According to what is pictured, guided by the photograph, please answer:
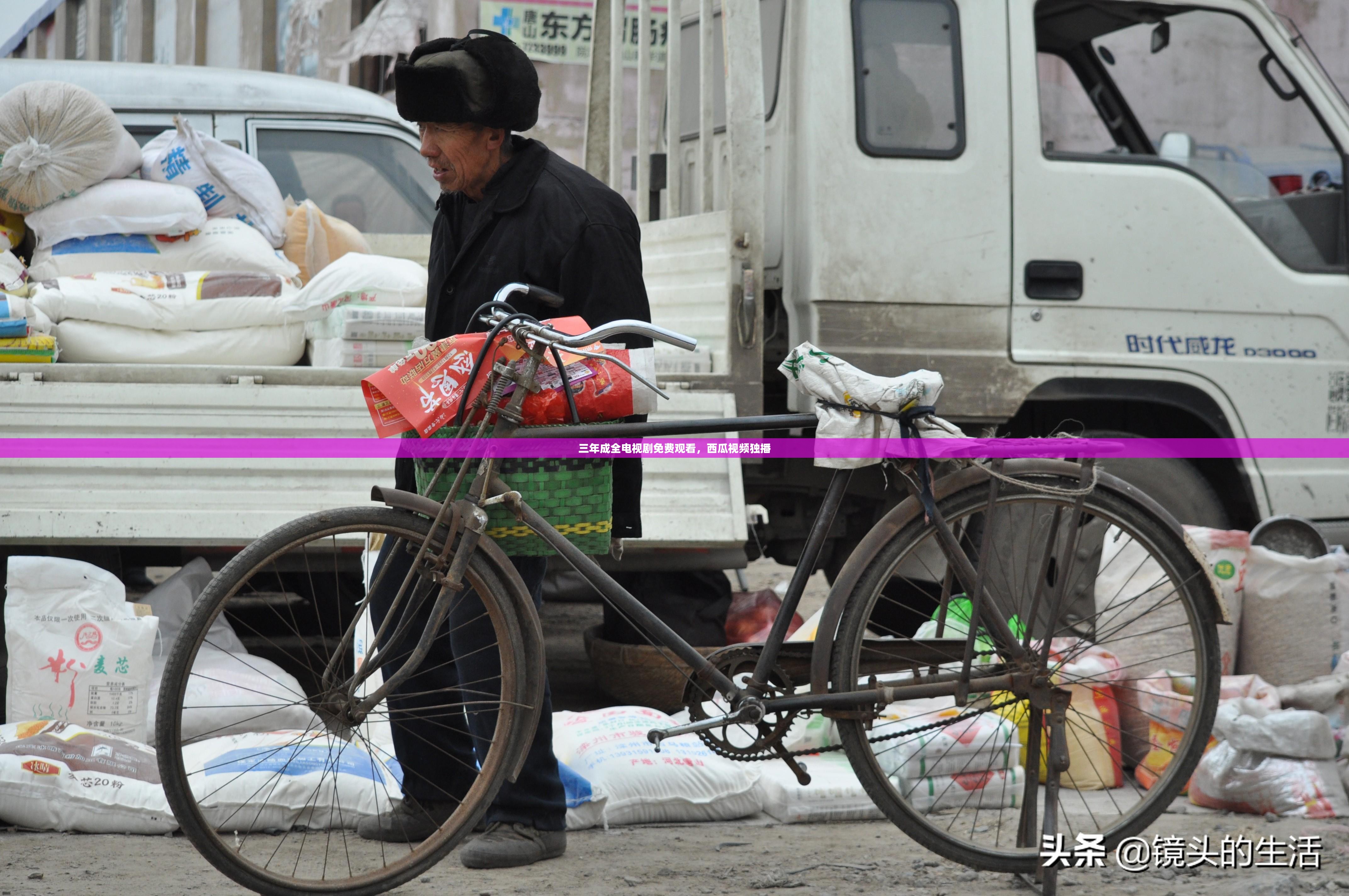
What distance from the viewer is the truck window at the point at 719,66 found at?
4578 mm

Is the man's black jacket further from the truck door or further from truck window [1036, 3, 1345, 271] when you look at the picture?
truck window [1036, 3, 1345, 271]

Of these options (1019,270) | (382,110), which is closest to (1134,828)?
(1019,270)

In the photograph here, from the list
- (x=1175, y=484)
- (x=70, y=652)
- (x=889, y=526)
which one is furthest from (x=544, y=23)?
(x=889, y=526)

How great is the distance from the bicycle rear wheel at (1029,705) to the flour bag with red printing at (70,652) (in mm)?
1940

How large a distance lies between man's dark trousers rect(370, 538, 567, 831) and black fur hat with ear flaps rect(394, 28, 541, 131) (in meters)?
0.91

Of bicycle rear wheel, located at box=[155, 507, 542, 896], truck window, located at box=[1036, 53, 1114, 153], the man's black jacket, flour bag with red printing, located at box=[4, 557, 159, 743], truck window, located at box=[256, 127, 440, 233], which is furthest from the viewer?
truck window, located at box=[256, 127, 440, 233]

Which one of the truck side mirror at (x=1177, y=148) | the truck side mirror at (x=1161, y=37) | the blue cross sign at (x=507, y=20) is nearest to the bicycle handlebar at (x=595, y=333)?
the truck side mirror at (x=1177, y=148)

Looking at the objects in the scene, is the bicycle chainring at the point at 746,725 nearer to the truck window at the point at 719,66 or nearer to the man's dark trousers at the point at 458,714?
the man's dark trousers at the point at 458,714

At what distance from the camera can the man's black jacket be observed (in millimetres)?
2820

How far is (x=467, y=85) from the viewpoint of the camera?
276 cm

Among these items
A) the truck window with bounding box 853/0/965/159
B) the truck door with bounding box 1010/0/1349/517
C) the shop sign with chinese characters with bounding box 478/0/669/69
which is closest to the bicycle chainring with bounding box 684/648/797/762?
the truck door with bounding box 1010/0/1349/517

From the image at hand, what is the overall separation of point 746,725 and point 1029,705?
601 mm

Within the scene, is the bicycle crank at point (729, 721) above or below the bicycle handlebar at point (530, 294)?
below

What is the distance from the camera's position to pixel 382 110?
5.77 m
